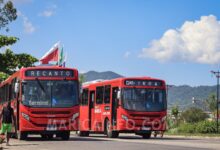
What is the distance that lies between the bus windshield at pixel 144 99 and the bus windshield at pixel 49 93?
473 centimetres

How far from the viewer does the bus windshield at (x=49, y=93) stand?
26141 millimetres

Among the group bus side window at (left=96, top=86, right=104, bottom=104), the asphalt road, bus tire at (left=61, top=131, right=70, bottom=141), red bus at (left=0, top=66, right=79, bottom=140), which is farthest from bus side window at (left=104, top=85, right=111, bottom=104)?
the asphalt road

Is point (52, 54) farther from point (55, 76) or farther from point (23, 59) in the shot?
point (55, 76)

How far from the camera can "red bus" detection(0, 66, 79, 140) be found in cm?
2597

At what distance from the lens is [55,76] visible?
26688mm

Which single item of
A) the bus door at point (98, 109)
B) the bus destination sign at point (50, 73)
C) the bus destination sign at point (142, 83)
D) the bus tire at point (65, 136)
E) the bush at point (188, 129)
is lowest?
the bus tire at point (65, 136)

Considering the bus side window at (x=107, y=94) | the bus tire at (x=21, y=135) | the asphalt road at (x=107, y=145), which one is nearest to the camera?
the asphalt road at (x=107, y=145)

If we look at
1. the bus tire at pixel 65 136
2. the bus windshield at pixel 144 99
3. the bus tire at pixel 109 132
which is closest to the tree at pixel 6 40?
the bus tire at pixel 109 132

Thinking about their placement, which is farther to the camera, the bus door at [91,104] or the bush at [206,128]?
the bush at [206,128]

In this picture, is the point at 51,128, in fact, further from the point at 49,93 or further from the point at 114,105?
the point at 114,105

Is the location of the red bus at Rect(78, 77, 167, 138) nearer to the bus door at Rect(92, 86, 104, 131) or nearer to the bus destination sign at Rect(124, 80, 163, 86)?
the bus destination sign at Rect(124, 80, 163, 86)

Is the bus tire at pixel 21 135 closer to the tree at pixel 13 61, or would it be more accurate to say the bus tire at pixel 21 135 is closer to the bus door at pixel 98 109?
the bus door at pixel 98 109

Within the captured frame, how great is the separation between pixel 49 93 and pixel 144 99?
6377mm

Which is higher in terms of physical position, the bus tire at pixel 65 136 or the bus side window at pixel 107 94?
the bus side window at pixel 107 94
